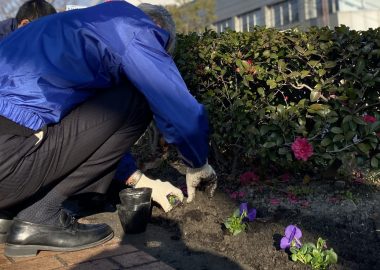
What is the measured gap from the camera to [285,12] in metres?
30.3

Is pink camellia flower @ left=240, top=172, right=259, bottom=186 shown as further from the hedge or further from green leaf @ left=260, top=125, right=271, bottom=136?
green leaf @ left=260, top=125, right=271, bottom=136

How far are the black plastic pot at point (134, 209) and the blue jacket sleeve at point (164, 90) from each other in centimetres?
46

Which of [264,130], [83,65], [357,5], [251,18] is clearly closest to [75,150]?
[83,65]

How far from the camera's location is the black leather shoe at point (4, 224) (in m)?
2.35

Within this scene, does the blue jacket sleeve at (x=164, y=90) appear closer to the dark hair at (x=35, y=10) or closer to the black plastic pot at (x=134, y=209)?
the black plastic pot at (x=134, y=209)

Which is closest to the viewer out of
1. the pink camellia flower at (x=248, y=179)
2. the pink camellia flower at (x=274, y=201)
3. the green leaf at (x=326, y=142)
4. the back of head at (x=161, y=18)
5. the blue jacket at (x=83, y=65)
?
the blue jacket at (x=83, y=65)

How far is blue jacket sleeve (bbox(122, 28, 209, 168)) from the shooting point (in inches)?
75.9

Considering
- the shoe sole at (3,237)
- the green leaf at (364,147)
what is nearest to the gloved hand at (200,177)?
the green leaf at (364,147)

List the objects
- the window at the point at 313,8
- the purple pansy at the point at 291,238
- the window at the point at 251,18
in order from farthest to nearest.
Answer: the window at the point at 251,18, the window at the point at 313,8, the purple pansy at the point at 291,238

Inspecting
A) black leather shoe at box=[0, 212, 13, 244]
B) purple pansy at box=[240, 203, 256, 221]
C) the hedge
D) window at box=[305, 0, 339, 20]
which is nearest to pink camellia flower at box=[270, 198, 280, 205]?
the hedge

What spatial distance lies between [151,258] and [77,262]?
12.7 inches

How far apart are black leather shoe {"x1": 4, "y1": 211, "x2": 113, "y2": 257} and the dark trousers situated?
12 centimetres

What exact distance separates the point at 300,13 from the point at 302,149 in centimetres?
2727

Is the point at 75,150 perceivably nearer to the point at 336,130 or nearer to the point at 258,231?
the point at 258,231
